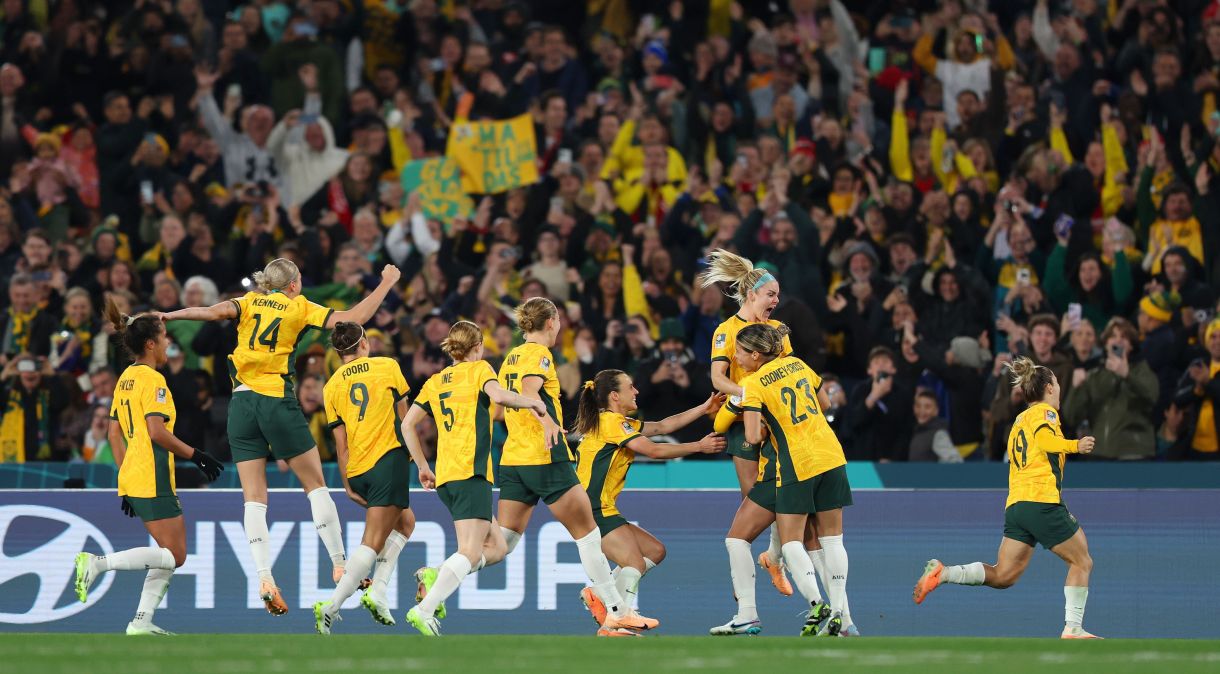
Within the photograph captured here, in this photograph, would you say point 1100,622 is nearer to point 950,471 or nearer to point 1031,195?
point 950,471

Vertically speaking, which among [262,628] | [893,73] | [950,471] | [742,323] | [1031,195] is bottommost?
[262,628]

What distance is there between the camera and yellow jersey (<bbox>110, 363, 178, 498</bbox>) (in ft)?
39.8

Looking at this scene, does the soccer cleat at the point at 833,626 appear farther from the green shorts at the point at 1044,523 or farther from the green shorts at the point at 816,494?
the green shorts at the point at 1044,523

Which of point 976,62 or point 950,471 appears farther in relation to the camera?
point 976,62

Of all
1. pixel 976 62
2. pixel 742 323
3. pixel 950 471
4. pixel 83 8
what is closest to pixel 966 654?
pixel 742 323

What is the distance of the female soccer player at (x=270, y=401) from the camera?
476 inches

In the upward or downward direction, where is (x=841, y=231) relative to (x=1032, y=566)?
upward

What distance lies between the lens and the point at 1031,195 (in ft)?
56.3

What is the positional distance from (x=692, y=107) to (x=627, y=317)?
3.57 metres

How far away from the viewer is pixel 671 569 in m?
13.5

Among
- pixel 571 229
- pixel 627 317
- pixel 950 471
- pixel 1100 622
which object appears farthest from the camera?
pixel 571 229

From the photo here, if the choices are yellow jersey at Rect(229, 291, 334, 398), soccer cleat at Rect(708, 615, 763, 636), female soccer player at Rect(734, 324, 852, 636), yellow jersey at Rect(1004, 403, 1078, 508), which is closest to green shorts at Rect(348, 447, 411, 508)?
yellow jersey at Rect(229, 291, 334, 398)

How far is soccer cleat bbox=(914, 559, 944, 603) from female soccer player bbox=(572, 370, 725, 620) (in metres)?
1.63

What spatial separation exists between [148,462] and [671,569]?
3806mm
